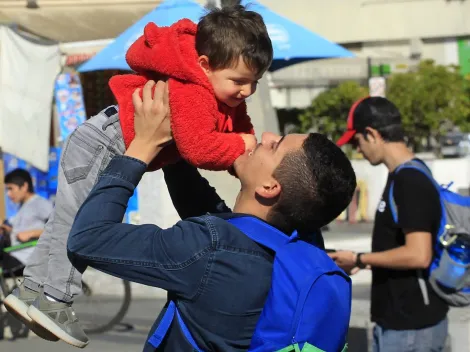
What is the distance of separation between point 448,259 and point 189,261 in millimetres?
2329

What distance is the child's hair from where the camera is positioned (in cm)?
279

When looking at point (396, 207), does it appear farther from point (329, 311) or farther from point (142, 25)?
point (142, 25)

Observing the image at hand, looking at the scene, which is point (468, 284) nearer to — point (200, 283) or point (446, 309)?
point (446, 309)

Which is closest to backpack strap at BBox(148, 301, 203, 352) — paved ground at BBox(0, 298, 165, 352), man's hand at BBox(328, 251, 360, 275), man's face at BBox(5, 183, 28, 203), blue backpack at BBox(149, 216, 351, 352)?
blue backpack at BBox(149, 216, 351, 352)

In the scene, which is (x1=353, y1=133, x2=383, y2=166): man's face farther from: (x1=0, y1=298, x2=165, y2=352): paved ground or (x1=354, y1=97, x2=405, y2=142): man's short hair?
(x1=0, y1=298, x2=165, y2=352): paved ground

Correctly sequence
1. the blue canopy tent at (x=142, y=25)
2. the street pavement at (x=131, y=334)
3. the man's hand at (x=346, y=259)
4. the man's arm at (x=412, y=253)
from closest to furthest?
the man's arm at (x=412, y=253) < the man's hand at (x=346, y=259) < the blue canopy tent at (x=142, y=25) < the street pavement at (x=131, y=334)

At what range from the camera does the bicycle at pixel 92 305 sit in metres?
9.07

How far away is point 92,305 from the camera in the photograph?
9.41m

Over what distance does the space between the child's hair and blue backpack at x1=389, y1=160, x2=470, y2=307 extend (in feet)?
6.16

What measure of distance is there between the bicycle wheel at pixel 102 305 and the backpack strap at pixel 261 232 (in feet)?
22.4

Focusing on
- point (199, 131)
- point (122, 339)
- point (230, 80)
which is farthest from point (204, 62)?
point (122, 339)

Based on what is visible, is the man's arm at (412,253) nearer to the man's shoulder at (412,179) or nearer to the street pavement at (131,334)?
the man's shoulder at (412,179)

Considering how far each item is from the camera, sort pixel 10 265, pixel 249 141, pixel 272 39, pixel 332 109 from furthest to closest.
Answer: pixel 332 109 → pixel 10 265 → pixel 272 39 → pixel 249 141

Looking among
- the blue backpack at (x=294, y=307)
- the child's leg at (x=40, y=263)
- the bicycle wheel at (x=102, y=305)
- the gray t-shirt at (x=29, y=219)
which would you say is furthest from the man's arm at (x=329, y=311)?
the gray t-shirt at (x=29, y=219)
